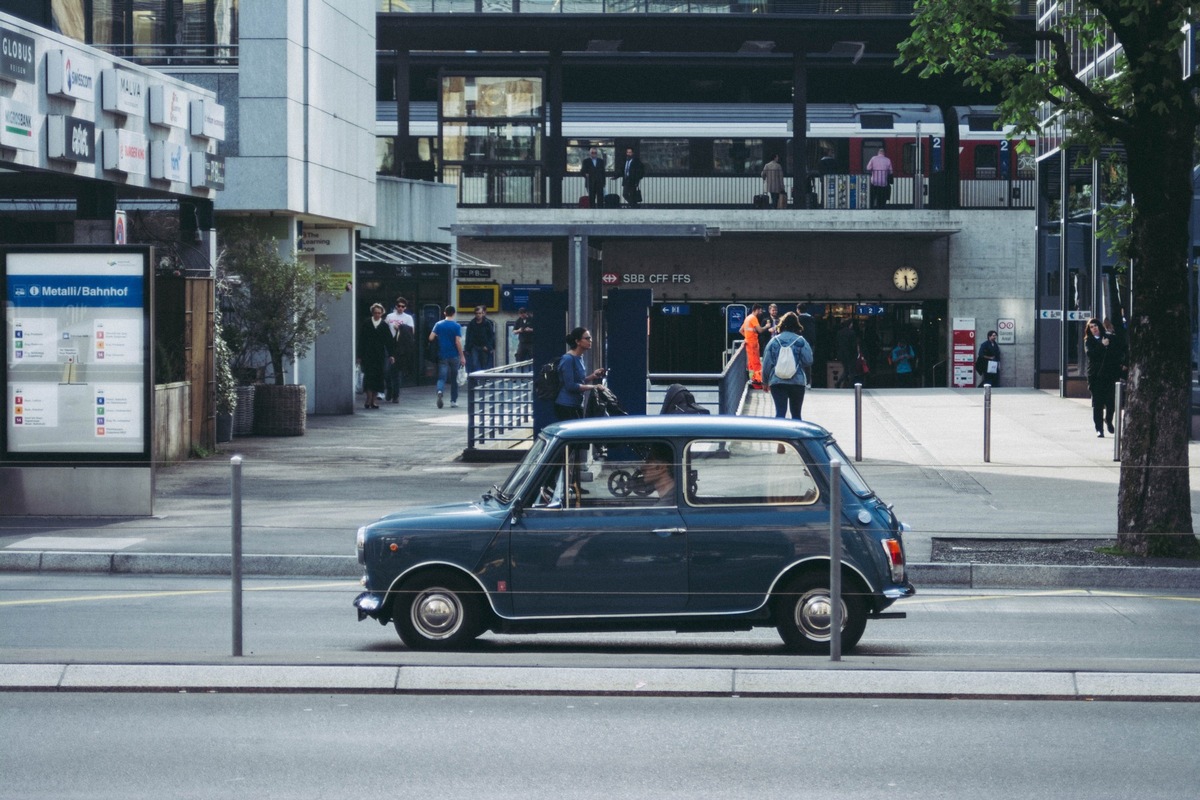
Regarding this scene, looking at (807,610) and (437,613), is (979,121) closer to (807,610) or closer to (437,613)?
(807,610)

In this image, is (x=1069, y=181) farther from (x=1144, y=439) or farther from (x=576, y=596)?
(x=576, y=596)

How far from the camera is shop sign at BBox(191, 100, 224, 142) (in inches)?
875

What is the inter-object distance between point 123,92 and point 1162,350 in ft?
41.5

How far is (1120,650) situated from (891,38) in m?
33.2

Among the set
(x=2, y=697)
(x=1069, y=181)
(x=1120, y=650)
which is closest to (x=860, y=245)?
(x=1069, y=181)

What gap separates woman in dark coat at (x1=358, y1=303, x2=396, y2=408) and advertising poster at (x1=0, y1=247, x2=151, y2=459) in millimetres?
13894

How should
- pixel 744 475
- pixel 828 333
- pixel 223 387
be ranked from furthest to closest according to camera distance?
pixel 828 333 < pixel 223 387 < pixel 744 475

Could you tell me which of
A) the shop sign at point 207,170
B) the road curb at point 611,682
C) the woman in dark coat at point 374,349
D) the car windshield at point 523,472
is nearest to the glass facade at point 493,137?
the woman in dark coat at point 374,349

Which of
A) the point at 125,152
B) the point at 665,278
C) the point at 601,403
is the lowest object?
the point at 601,403

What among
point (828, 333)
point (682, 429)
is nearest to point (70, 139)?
point (682, 429)

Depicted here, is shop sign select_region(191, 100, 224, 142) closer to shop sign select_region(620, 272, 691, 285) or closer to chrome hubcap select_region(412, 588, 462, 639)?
chrome hubcap select_region(412, 588, 462, 639)

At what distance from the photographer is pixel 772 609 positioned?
9156 millimetres

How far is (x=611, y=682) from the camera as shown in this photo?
8242 millimetres

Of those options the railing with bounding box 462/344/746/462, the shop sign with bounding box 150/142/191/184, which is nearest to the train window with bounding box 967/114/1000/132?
the railing with bounding box 462/344/746/462
